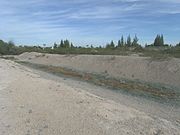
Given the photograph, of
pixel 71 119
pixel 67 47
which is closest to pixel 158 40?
pixel 67 47

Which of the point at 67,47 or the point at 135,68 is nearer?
the point at 135,68

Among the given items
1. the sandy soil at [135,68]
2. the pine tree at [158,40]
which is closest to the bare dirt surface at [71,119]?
the sandy soil at [135,68]

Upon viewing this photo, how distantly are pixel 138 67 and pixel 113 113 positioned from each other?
29280 mm

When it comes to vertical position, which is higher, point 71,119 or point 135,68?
point 71,119

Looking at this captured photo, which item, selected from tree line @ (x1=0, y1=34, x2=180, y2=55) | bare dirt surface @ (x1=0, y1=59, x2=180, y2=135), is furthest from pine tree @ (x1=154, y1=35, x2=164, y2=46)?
bare dirt surface @ (x1=0, y1=59, x2=180, y2=135)

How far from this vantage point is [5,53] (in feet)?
483

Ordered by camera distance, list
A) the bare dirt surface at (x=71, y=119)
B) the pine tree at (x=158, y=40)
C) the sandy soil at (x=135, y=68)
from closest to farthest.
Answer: the bare dirt surface at (x=71, y=119)
the sandy soil at (x=135, y=68)
the pine tree at (x=158, y=40)

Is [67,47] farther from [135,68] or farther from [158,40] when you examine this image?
[135,68]

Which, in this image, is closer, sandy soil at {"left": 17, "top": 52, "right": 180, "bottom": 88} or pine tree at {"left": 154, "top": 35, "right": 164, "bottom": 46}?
sandy soil at {"left": 17, "top": 52, "right": 180, "bottom": 88}

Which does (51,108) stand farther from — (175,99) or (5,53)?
(5,53)

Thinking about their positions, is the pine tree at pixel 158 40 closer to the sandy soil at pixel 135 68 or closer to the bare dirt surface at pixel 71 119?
the sandy soil at pixel 135 68

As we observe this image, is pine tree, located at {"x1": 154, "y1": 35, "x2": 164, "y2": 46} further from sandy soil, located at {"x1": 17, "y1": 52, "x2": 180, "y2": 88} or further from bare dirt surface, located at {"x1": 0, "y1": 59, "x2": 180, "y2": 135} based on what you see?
bare dirt surface, located at {"x1": 0, "y1": 59, "x2": 180, "y2": 135}

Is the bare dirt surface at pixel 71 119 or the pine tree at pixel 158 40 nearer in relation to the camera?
the bare dirt surface at pixel 71 119

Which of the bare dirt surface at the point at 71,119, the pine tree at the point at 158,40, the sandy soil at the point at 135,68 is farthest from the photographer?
the pine tree at the point at 158,40
